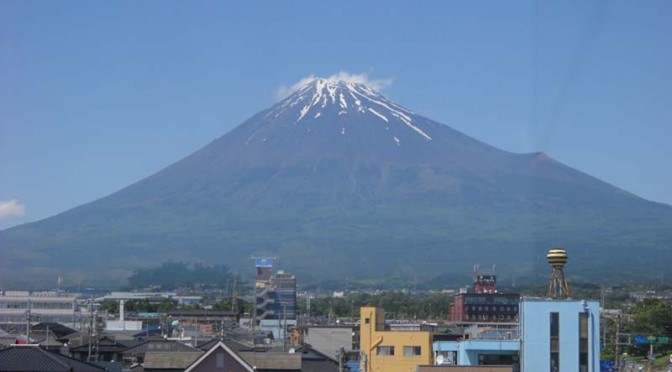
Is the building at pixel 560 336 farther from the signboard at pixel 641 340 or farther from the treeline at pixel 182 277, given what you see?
the treeline at pixel 182 277

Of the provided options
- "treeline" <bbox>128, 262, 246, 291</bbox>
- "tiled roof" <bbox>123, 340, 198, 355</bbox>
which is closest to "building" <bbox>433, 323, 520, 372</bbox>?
"tiled roof" <bbox>123, 340, 198, 355</bbox>

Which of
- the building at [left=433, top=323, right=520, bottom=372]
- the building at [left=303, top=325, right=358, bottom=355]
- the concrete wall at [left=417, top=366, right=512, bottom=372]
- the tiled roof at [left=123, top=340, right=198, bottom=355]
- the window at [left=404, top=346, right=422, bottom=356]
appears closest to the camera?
the concrete wall at [left=417, top=366, right=512, bottom=372]

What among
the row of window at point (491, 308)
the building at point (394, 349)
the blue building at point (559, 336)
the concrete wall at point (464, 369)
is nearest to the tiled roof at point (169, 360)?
the concrete wall at point (464, 369)

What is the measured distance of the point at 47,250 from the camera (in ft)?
633

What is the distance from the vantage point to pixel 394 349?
37.2 meters

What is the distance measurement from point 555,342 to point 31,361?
11.5 metres

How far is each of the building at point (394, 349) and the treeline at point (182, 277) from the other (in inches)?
5188

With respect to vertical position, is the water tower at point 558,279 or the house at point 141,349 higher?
the water tower at point 558,279

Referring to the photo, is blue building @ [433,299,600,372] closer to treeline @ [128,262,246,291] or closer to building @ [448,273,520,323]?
building @ [448,273,520,323]

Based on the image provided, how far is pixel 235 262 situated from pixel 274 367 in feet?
497

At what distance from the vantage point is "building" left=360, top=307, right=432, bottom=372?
122 ft

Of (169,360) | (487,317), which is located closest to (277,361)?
(169,360)

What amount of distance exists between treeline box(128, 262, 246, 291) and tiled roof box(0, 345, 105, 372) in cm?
14002

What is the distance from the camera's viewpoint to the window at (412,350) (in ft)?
122
